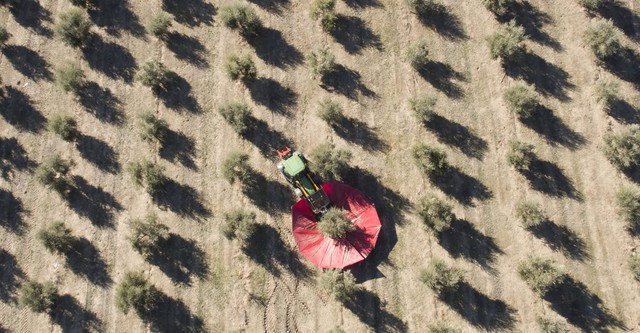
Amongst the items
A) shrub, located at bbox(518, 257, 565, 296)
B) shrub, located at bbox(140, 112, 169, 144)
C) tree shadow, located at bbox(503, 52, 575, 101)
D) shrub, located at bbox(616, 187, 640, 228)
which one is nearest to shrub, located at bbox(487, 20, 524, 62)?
tree shadow, located at bbox(503, 52, 575, 101)

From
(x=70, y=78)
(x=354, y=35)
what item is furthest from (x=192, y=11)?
(x=354, y=35)

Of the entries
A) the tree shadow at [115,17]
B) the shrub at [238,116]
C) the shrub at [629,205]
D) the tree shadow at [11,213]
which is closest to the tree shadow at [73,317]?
the tree shadow at [11,213]

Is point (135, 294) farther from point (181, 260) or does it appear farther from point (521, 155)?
point (521, 155)

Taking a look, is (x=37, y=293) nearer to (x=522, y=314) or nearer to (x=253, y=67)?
(x=253, y=67)

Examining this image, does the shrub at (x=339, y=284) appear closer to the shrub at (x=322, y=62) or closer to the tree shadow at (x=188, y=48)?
the shrub at (x=322, y=62)

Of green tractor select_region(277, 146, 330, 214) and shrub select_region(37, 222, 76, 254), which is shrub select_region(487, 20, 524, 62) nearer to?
green tractor select_region(277, 146, 330, 214)

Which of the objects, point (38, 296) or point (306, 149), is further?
point (306, 149)
